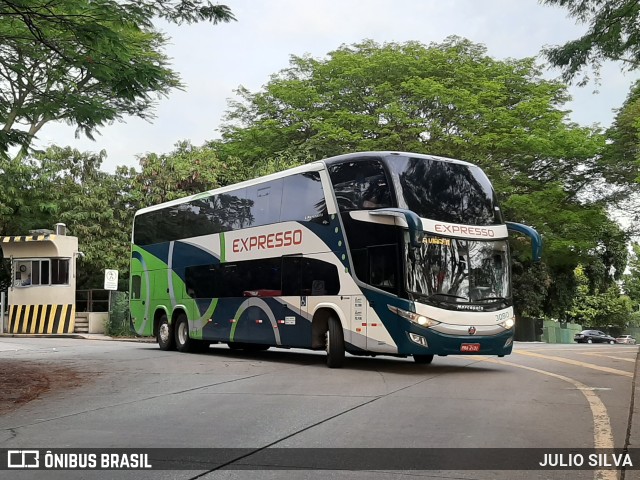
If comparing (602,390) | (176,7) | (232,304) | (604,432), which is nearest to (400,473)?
(604,432)

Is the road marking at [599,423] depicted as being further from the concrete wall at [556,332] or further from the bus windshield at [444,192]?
the concrete wall at [556,332]

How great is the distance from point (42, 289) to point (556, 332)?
112 ft

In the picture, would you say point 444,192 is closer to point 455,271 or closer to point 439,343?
point 455,271

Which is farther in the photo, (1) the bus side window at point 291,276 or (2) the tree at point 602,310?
(2) the tree at point 602,310

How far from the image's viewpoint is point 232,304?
706 inches

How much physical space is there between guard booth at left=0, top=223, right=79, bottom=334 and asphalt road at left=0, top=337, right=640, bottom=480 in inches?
806

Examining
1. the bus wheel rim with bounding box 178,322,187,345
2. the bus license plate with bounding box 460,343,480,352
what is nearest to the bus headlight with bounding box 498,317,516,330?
the bus license plate with bounding box 460,343,480,352

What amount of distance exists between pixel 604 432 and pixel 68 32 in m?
9.92

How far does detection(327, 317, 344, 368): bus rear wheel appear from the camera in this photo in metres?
14.6

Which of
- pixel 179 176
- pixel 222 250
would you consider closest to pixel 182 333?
pixel 222 250

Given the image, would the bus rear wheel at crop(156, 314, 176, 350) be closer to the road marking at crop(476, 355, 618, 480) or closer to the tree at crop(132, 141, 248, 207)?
the road marking at crop(476, 355, 618, 480)

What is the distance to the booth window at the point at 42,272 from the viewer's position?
34094 millimetres

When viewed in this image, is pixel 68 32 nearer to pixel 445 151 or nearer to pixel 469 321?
pixel 469 321

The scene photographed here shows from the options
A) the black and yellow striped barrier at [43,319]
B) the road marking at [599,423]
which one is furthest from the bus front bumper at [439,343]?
the black and yellow striped barrier at [43,319]
